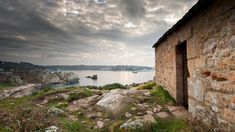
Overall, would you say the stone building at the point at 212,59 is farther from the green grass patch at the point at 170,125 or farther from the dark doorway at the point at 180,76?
the dark doorway at the point at 180,76

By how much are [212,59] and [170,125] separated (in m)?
2.35

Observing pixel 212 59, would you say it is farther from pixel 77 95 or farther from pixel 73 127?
pixel 77 95

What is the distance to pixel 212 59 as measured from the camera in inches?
161

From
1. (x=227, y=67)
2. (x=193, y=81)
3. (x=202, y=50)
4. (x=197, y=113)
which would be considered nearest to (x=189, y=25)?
(x=202, y=50)

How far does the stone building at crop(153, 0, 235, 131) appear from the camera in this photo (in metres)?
3.46

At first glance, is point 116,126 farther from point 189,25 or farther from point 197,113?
point 189,25

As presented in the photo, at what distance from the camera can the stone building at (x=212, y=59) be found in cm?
346

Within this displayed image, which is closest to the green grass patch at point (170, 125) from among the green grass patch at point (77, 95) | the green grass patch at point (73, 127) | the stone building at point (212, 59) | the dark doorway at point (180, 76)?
the stone building at point (212, 59)

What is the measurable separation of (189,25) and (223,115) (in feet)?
9.44

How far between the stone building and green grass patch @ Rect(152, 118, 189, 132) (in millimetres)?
503

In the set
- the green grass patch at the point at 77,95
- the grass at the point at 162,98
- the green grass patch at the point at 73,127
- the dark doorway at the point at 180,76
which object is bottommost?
the green grass patch at the point at 73,127

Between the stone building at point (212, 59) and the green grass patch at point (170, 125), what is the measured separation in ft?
1.65

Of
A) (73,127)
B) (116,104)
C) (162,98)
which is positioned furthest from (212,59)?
(73,127)

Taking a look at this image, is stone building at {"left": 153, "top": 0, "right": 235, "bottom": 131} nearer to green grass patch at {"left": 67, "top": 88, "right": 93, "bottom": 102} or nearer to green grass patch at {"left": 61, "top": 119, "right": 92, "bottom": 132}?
green grass patch at {"left": 61, "top": 119, "right": 92, "bottom": 132}
